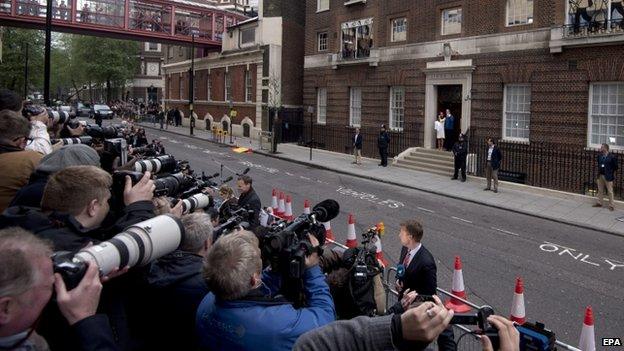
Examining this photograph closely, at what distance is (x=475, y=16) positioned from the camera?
2400cm

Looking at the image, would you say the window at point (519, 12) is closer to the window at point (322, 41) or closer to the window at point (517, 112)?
the window at point (517, 112)

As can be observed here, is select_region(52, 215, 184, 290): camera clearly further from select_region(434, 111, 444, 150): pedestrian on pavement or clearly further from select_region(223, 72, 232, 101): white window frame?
select_region(223, 72, 232, 101): white window frame

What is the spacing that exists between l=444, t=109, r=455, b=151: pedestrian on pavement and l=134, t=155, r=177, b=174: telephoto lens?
68.8 feet

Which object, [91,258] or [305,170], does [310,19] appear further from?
[91,258]

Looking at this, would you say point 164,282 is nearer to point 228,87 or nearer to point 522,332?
point 522,332

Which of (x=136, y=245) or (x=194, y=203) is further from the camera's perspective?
(x=194, y=203)

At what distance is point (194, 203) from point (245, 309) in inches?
94.5

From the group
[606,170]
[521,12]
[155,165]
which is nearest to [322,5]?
[521,12]

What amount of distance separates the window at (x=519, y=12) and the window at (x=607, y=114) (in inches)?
170

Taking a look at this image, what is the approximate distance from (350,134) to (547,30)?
43.4ft

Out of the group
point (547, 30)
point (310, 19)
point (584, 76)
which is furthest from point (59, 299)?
point (310, 19)

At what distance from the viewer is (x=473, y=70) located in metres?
23.9

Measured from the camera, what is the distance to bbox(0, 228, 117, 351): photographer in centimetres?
200

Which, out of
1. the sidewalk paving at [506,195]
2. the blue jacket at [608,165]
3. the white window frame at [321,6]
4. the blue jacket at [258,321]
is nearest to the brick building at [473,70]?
the white window frame at [321,6]
